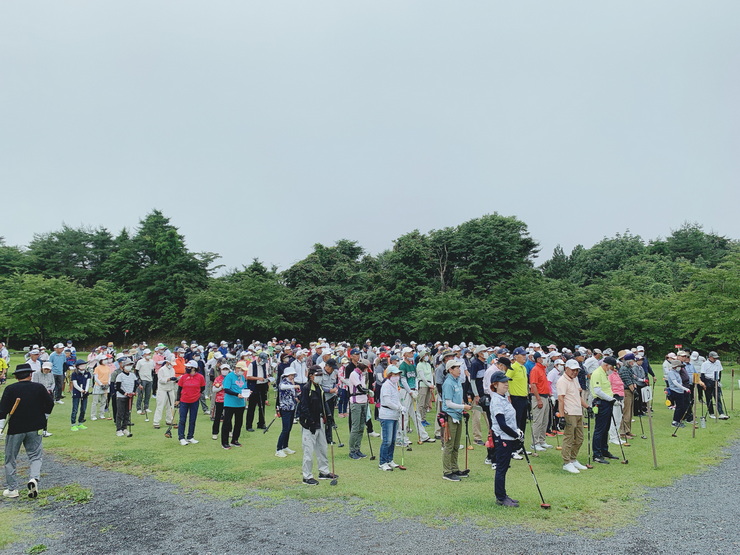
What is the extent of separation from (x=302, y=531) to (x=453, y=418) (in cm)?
339

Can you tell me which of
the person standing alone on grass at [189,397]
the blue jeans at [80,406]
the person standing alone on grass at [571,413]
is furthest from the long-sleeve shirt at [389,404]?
the blue jeans at [80,406]

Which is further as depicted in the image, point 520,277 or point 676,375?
point 520,277

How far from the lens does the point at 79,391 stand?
1362 cm

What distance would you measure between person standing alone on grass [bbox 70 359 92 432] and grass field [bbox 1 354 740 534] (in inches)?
31.9

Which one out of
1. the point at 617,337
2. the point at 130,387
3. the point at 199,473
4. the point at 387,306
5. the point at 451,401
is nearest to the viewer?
the point at 451,401

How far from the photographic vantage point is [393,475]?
358 inches

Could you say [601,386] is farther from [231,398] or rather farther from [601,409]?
[231,398]

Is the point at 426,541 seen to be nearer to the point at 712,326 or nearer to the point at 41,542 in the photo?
the point at 41,542

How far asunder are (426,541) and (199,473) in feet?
17.4

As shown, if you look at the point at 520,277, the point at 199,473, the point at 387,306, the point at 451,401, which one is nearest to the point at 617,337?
the point at 520,277

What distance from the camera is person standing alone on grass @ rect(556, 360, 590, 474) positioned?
366 inches

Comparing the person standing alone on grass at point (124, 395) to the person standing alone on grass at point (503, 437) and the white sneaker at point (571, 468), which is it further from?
the white sneaker at point (571, 468)

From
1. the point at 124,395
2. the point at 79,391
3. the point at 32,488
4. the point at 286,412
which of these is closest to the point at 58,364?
the point at 79,391

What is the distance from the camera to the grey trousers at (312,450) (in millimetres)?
8617
